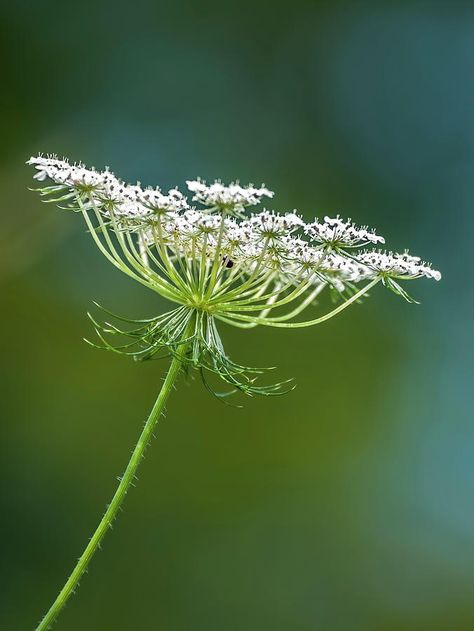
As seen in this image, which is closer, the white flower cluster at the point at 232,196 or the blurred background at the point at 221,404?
the white flower cluster at the point at 232,196

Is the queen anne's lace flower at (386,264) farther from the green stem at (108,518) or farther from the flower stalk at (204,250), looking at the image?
the green stem at (108,518)

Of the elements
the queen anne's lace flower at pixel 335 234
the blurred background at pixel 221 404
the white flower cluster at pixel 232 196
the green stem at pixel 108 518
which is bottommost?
the green stem at pixel 108 518

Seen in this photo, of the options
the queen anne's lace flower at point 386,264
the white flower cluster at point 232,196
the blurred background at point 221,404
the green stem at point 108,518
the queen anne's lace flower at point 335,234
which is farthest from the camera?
the blurred background at point 221,404

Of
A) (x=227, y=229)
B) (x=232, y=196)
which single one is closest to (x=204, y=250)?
(x=227, y=229)

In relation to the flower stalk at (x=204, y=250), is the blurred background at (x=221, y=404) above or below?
above

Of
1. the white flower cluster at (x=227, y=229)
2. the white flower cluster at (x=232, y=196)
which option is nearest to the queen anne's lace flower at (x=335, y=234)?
the white flower cluster at (x=227, y=229)

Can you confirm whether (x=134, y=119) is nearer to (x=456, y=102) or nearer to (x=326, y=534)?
(x=456, y=102)

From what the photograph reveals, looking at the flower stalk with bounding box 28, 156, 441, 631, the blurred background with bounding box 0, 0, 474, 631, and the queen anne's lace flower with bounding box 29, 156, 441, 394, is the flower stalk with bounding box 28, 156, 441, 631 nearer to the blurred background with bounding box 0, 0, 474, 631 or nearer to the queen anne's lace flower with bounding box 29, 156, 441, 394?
the queen anne's lace flower with bounding box 29, 156, 441, 394
